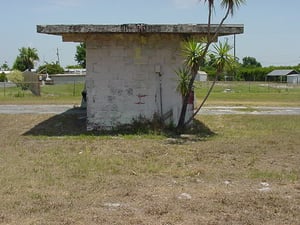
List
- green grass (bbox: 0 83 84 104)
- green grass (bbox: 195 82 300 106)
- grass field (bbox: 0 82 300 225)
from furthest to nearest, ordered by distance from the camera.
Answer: green grass (bbox: 195 82 300 106) < green grass (bbox: 0 83 84 104) < grass field (bbox: 0 82 300 225)

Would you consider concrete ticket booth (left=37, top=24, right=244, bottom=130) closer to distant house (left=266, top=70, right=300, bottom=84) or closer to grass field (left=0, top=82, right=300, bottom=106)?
grass field (left=0, top=82, right=300, bottom=106)

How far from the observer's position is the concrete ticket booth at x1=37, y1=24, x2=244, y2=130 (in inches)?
587

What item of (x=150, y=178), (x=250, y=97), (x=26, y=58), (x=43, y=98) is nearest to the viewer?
(x=150, y=178)

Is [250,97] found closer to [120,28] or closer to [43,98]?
[43,98]

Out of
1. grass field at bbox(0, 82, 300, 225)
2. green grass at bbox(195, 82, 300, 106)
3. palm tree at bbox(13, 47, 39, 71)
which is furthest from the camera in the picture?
palm tree at bbox(13, 47, 39, 71)

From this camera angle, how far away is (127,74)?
49.1 ft

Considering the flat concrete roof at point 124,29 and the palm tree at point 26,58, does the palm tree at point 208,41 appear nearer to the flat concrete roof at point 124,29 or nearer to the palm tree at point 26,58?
the flat concrete roof at point 124,29

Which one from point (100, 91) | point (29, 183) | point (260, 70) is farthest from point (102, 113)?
point (260, 70)

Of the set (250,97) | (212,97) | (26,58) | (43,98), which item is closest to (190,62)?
(43,98)

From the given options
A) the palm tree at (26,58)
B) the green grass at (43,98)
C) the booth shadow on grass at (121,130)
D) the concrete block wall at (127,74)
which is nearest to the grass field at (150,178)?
the booth shadow on grass at (121,130)

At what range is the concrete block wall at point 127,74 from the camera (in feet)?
48.9

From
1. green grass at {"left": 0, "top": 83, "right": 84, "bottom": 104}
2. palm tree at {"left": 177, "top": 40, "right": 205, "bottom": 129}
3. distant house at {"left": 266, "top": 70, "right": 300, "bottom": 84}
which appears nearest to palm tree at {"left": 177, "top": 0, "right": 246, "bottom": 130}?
palm tree at {"left": 177, "top": 40, "right": 205, "bottom": 129}

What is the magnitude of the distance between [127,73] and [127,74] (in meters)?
0.03

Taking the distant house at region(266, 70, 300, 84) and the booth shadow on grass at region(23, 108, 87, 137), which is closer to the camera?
the booth shadow on grass at region(23, 108, 87, 137)
